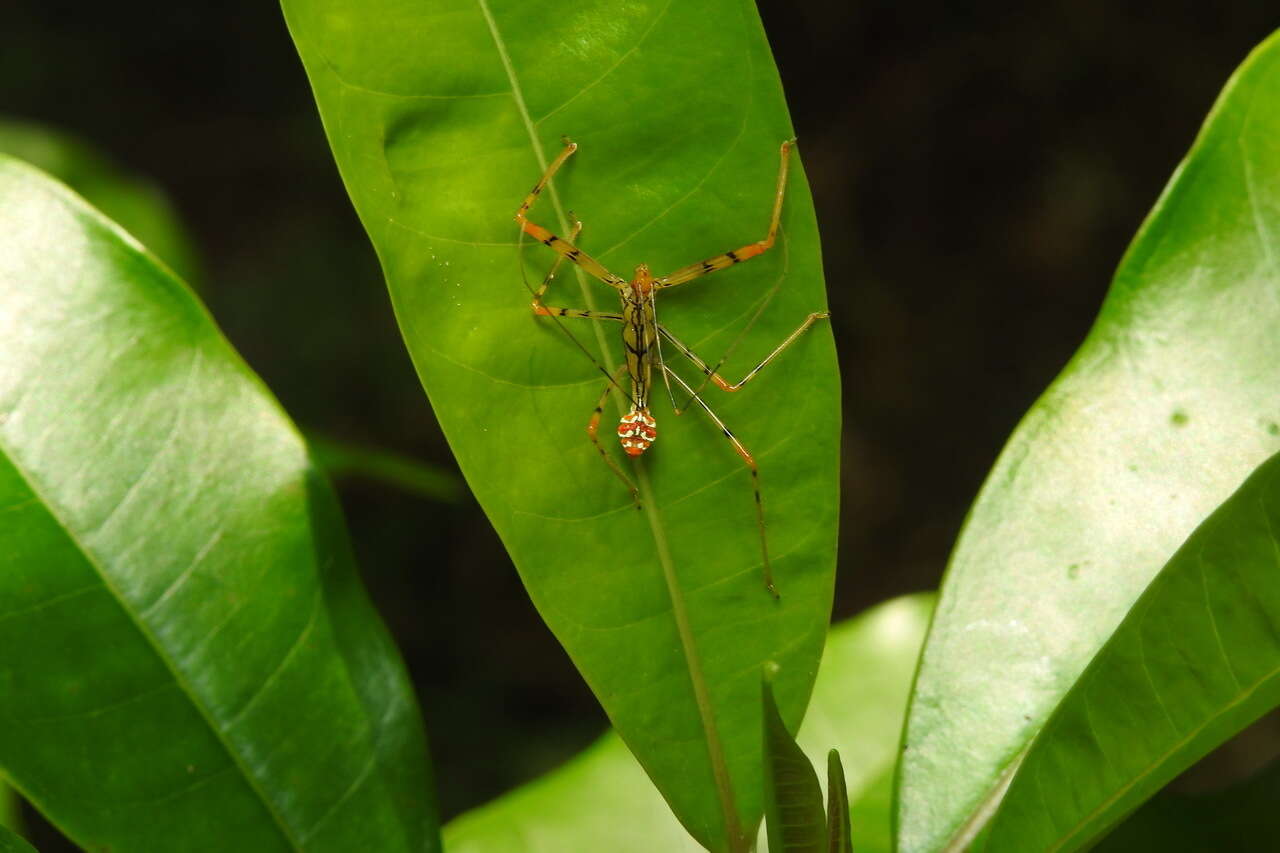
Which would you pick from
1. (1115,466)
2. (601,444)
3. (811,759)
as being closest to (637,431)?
(601,444)

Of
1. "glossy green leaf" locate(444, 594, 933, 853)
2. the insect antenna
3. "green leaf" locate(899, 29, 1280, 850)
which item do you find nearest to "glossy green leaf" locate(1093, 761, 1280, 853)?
"green leaf" locate(899, 29, 1280, 850)

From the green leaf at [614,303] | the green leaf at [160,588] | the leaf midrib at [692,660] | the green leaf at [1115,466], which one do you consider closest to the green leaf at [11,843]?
the green leaf at [160,588]

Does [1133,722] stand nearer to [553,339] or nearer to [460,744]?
[553,339]

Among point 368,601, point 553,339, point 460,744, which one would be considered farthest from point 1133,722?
point 460,744

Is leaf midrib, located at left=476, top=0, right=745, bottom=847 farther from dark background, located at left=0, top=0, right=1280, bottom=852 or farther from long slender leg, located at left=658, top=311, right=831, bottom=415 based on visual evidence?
dark background, located at left=0, top=0, right=1280, bottom=852

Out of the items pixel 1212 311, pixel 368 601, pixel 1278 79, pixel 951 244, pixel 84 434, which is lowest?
pixel 368 601

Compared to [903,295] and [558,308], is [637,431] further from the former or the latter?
[903,295]
